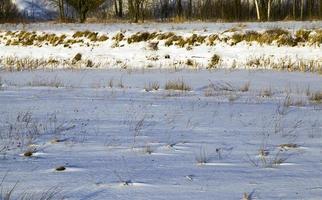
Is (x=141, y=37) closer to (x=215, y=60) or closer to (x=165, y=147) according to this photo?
(x=215, y=60)

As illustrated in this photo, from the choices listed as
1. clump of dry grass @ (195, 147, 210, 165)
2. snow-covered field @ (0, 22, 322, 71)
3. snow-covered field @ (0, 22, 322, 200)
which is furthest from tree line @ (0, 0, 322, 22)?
clump of dry grass @ (195, 147, 210, 165)

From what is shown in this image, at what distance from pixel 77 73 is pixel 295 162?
10.4 m

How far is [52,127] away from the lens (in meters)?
5.14

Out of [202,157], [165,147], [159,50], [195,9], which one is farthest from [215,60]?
[195,9]

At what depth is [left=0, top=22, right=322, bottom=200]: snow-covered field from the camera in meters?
3.16

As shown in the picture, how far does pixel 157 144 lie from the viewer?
14.7 feet

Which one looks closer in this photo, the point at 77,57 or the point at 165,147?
the point at 165,147

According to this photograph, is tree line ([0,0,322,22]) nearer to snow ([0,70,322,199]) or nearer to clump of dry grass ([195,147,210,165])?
snow ([0,70,322,199])

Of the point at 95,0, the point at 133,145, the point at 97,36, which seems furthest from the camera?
the point at 95,0

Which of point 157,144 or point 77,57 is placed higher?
point 77,57

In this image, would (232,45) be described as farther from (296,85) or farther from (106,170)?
(106,170)

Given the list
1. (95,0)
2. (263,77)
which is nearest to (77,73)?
(263,77)

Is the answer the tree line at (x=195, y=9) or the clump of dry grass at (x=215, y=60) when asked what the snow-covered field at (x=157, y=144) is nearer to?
the clump of dry grass at (x=215, y=60)

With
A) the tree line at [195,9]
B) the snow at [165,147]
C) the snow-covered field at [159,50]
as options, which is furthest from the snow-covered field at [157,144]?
the tree line at [195,9]
